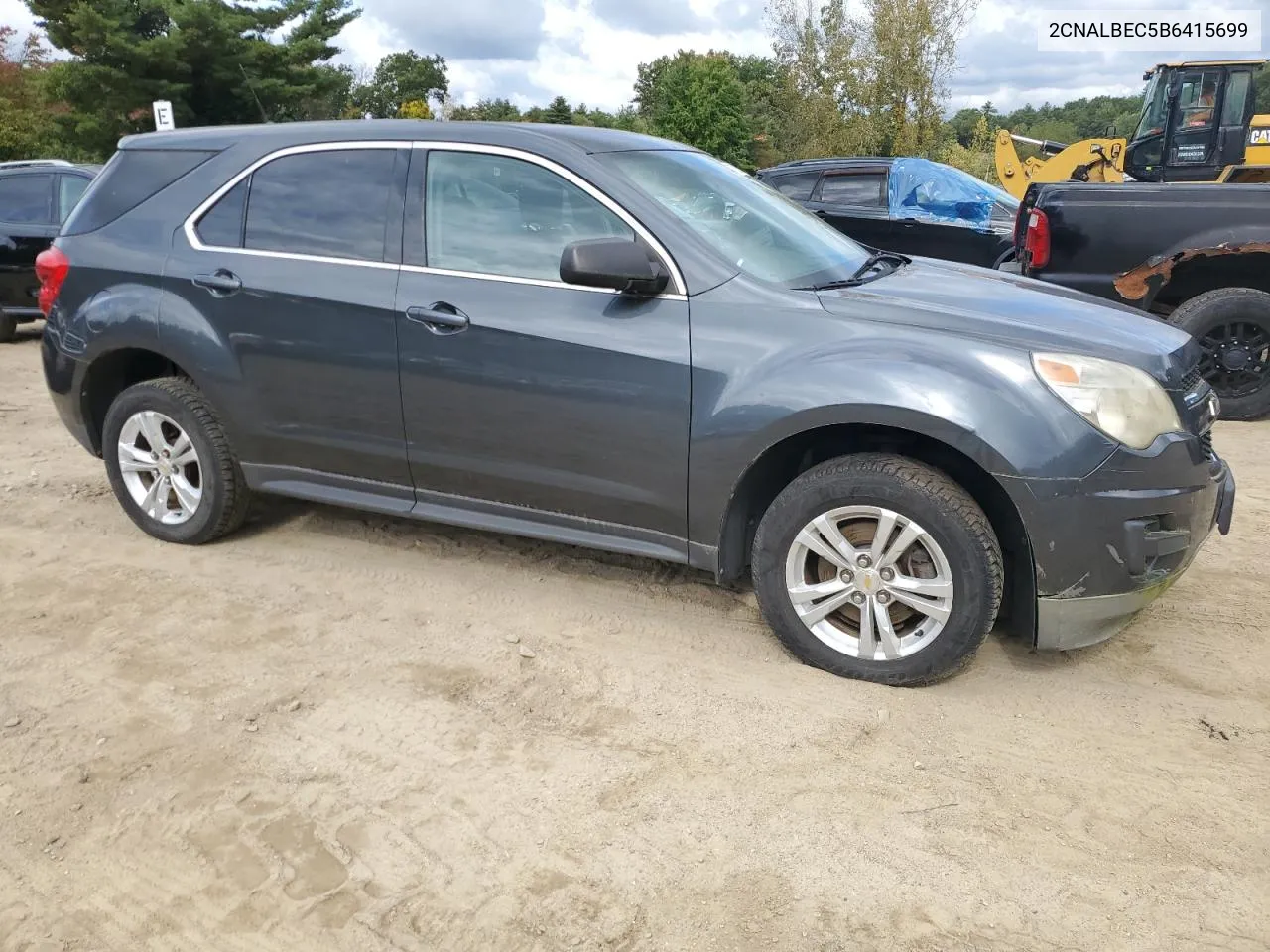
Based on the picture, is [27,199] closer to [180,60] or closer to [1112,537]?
[1112,537]

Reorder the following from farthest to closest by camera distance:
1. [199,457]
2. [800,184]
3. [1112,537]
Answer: [800,184]
[199,457]
[1112,537]

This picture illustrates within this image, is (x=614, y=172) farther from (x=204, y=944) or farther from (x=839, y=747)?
(x=204, y=944)

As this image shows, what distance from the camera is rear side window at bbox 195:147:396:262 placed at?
13.1ft

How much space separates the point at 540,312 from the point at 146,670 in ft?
6.13

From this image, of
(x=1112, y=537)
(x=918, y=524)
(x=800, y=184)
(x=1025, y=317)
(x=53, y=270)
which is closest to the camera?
(x=1112, y=537)

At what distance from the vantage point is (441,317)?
378 cm

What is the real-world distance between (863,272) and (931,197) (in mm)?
6986

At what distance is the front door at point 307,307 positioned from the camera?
3.96 metres

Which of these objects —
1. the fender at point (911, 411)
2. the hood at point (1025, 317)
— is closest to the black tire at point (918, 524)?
the fender at point (911, 411)

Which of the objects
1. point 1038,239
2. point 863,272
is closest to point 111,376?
point 863,272

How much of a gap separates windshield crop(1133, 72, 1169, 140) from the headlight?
1109 centimetres

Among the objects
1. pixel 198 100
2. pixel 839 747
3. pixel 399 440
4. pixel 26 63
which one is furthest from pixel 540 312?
pixel 26 63

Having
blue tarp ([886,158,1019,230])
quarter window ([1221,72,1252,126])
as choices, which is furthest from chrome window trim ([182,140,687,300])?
quarter window ([1221,72,1252,126])

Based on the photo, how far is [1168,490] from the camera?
3100 mm
